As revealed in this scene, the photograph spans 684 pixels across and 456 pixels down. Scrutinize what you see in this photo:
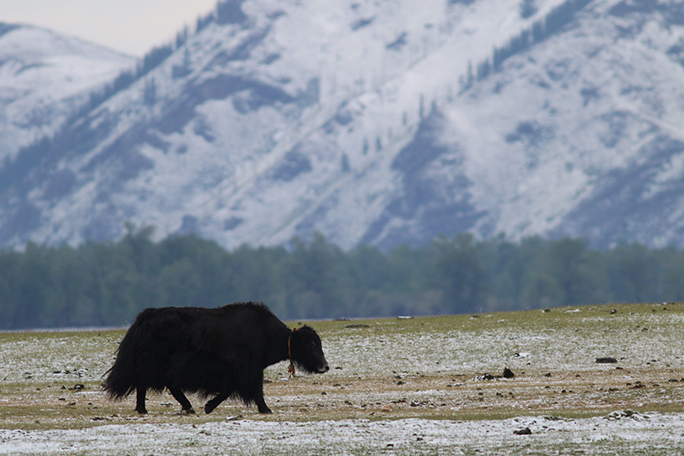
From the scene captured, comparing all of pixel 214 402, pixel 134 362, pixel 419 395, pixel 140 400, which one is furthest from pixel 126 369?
pixel 419 395

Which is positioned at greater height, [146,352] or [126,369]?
[146,352]

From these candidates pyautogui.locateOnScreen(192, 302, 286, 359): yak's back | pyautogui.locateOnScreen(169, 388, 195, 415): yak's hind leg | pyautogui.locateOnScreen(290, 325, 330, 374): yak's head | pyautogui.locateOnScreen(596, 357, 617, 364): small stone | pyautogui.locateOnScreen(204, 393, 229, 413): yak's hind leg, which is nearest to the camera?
pyautogui.locateOnScreen(204, 393, 229, 413): yak's hind leg

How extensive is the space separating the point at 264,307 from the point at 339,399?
4878 mm

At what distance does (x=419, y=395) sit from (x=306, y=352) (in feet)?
16.4

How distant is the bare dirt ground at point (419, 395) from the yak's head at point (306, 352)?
120 cm

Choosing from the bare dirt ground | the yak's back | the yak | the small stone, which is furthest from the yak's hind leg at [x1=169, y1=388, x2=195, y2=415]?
the small stone

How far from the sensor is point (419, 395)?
28.6 m

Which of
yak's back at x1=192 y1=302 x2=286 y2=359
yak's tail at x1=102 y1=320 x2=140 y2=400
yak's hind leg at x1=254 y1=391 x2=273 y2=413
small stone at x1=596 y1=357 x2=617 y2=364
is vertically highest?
yak's back at x1=192 y1=302 x2=286 y2=359

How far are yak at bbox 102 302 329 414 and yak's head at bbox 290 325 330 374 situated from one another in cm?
149

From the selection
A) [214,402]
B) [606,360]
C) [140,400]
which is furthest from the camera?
[606,360]

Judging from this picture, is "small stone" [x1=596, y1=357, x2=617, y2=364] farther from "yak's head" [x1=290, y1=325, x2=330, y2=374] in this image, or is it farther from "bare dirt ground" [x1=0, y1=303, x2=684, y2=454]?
"yak's head" [x1=290, y1=325, x2=330, y2=374]

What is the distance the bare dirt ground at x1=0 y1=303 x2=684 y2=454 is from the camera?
18.6 metres

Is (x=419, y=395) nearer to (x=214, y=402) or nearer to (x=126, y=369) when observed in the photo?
(x=214, y=402)

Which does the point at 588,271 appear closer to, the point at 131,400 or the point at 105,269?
the point at 105,269
